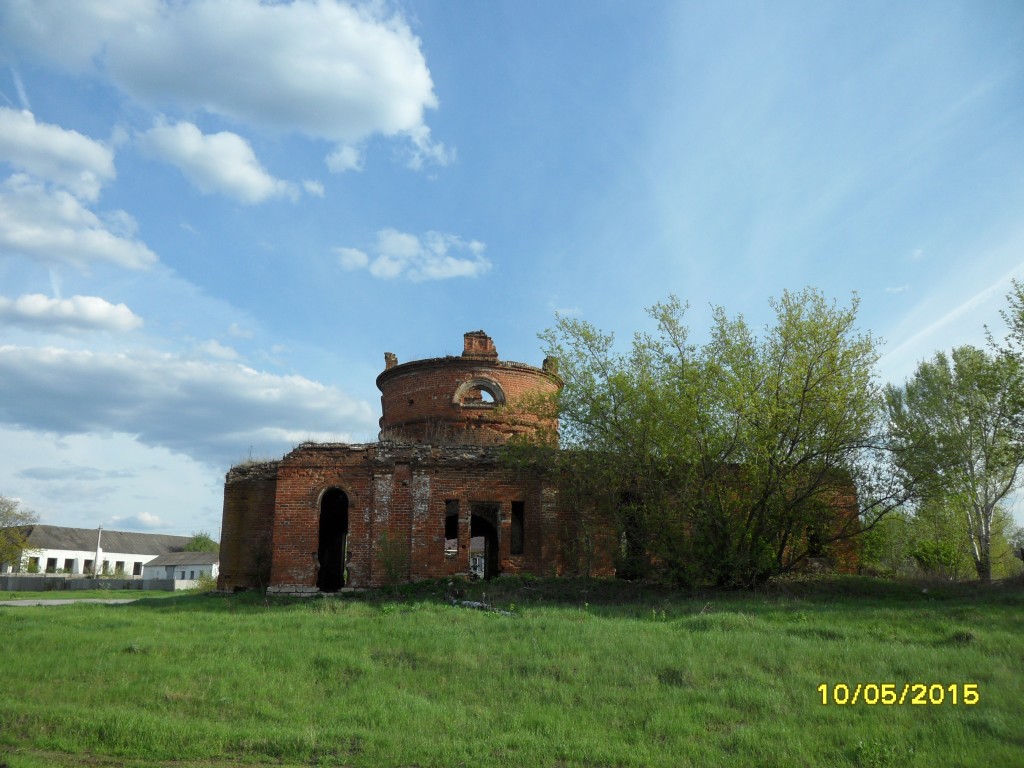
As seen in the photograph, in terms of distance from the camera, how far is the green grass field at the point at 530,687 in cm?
721

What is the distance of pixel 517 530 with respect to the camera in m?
21.8

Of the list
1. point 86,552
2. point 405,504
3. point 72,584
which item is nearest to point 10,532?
point 72,584

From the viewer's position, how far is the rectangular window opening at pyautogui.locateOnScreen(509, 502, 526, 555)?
64.1 feet

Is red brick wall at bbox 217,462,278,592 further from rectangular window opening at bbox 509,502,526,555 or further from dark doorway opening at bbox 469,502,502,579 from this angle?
rectangular window opening at bbox 509,502,526,555

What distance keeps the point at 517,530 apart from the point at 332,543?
251 inches

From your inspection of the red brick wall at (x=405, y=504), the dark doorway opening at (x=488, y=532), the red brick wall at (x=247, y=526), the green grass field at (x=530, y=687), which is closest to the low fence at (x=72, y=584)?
the red brick wall at (x=247, y=526)

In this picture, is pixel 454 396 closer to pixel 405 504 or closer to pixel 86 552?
pixel 405 504

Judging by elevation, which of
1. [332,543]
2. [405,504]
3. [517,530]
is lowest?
[332,543]

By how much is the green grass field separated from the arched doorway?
9.38 meters

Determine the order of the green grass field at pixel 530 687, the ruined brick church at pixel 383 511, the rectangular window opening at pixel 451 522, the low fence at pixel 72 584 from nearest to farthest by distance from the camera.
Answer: the green grass field at pixel 530 687 → the ruined brick church at pixel 383 511 → the rectangular window opening at pixel 451 522 → the low fence at pixel 72 584

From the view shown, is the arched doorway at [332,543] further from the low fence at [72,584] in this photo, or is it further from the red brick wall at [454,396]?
the low fence at [72,584]

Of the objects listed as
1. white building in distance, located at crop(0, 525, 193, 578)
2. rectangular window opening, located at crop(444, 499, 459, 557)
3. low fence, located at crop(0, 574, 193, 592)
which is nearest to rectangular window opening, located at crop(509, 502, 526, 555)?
rectangular window opening, located at crop(444, 499, 459, 557)
